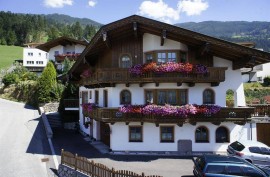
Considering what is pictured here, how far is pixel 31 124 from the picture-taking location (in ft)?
108

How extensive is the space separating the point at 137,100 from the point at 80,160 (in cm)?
779

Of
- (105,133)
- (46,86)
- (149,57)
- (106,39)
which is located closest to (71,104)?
(46,86)

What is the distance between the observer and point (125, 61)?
78.6 ft

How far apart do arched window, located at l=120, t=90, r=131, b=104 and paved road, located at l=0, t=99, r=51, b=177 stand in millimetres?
6845

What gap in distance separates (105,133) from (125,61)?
21.7ft

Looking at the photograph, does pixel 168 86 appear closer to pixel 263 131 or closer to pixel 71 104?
pixel 263 131

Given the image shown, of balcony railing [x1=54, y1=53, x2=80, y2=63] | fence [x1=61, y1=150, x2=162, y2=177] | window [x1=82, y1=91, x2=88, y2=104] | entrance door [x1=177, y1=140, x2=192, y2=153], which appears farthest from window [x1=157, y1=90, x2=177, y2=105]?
balcony railing [x1=54, y1=53, x2=80, y2=63]

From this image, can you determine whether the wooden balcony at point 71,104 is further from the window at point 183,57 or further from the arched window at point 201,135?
the arched window at point 201,135

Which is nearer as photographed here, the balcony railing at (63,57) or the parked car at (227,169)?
the parked car at (227,169)

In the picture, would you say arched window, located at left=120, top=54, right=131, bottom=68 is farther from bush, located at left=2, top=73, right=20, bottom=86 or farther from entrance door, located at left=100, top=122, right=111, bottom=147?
bush, located at left=2, top=73, right=20, bottom=86

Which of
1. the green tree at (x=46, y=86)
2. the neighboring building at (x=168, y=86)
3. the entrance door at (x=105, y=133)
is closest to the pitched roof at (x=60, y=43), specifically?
the green tree at (x=46, y=86)

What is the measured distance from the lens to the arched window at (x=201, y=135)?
23.2 metres

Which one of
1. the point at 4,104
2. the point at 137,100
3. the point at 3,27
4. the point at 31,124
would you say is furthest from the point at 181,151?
the point at 3,27

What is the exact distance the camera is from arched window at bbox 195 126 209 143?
76.2ft
